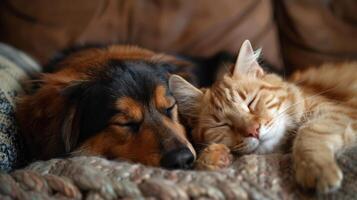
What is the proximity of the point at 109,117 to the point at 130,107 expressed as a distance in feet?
0.24

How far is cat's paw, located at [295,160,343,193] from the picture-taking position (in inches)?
39.4

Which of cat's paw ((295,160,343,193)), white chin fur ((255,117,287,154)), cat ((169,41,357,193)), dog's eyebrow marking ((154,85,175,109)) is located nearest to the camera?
cat's paw ((295,160,343,193))

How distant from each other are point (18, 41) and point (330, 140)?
1441mm

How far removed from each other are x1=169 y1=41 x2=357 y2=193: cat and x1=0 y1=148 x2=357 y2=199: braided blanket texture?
6 centimetres

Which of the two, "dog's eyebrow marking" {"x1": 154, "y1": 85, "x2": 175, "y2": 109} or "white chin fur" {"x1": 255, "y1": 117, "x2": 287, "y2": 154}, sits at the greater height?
"dog's eyebrow marking" {"x1": 154, "y1": 85, "x2": 175, "y2": 109}

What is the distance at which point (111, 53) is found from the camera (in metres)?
1.75

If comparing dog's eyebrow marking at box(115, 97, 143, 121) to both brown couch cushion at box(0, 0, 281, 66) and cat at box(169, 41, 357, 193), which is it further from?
brown couch cushion at box(0, 0, 281, 66)

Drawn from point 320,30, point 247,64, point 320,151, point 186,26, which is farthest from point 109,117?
point 320,30

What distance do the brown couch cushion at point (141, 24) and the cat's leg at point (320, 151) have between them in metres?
0.80

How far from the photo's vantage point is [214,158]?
123 cm

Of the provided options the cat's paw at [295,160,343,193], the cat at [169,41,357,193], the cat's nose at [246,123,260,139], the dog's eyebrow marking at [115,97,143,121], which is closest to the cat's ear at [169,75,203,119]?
the cat at [169,41,357,193]

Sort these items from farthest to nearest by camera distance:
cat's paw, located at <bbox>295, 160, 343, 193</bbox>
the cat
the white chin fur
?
the white chin fur
the cat
cat's paw, located at <bbox>295, 160, 343, 193</bbox>

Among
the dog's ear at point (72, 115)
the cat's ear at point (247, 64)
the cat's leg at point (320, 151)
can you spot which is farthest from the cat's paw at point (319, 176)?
the dog's ear at point (72, 115)

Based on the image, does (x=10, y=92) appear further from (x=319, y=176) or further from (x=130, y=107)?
(x=319, y=176)
